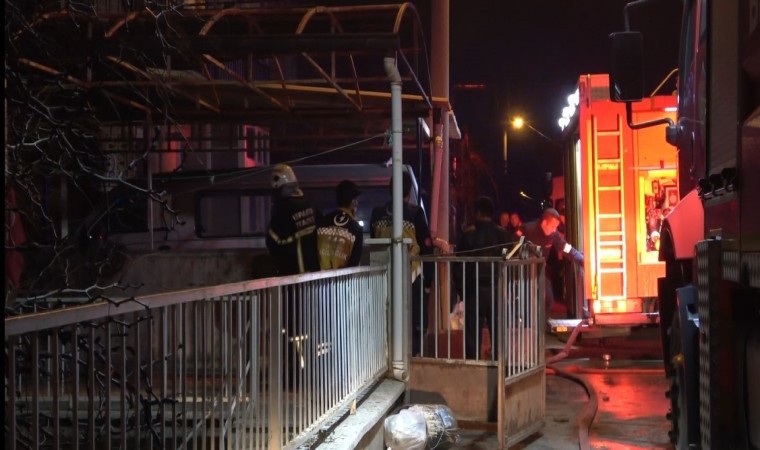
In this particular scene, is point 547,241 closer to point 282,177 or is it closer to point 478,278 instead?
point 478,278

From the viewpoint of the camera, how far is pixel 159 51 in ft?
16.4

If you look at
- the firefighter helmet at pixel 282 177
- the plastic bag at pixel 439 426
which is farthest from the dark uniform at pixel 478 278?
the firefighter helmet at pixel 282 177

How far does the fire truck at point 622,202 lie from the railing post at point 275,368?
19.7 feet

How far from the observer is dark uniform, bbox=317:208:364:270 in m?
6.32

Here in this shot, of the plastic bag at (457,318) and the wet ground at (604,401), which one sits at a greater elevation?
the plastic bag at (457,318)

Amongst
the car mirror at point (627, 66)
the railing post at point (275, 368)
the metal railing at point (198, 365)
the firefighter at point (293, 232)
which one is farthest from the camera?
the firefighter at point (293, 232)

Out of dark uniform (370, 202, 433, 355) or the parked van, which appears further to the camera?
the parked van

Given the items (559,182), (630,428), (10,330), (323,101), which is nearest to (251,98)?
(323,101)

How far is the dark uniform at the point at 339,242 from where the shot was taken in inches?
249

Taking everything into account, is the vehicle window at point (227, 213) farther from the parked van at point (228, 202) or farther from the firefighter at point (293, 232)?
the firefighter at point (293, 232)

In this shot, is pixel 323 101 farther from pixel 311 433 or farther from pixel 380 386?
pixel 311 433

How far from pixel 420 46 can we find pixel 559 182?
31.4 ft

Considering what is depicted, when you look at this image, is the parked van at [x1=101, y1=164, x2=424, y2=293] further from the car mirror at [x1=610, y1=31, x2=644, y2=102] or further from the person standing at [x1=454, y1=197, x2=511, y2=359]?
the car mirror at [x1=610, y1=31, x2=644, y2=102]

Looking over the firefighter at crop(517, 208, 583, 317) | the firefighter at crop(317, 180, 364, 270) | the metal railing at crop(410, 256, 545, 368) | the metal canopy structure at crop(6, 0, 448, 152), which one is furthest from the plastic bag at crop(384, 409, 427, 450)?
the firefighter at crop(517, 208, 583, 317)
